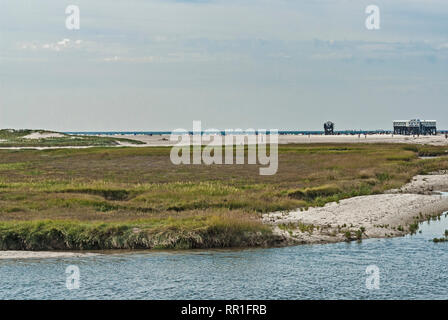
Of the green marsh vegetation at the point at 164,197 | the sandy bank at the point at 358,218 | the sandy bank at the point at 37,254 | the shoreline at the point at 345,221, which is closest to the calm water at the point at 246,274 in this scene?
the sandy bank at the point at 37,254

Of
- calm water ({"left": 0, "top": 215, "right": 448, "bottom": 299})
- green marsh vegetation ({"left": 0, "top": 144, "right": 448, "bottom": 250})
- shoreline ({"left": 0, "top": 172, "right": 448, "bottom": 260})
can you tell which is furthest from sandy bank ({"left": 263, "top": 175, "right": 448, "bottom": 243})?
calm water ({"left": 0, "top": 215, "right": 448, "bottom": 299})

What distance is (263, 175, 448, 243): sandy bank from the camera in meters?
35.8

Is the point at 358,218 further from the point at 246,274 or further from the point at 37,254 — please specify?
the point at 37,254

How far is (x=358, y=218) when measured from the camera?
40844 millimetres

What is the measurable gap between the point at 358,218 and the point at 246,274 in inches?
615

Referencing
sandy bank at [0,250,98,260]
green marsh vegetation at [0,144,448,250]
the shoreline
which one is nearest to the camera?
sandy bank at [0,250,98,260]

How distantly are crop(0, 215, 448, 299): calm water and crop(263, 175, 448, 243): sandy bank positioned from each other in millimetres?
2553

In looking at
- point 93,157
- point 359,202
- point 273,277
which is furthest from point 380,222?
point 93,157

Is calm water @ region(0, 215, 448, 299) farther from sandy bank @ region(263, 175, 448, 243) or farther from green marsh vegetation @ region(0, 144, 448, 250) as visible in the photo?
sandy bank @ region(263, 175, 448, 243)

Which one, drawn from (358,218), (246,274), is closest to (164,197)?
(358,218)

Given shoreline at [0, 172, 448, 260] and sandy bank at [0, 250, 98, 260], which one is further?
shoreline at [0, 172, 448, 260]

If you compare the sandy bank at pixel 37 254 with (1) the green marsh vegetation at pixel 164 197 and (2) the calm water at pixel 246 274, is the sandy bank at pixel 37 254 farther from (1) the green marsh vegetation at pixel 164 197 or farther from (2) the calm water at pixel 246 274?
(1) the green marsh vegetation at pixel 164 197

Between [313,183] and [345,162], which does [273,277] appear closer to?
[313,183]

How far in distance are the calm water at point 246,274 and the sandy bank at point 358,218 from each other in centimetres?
255
